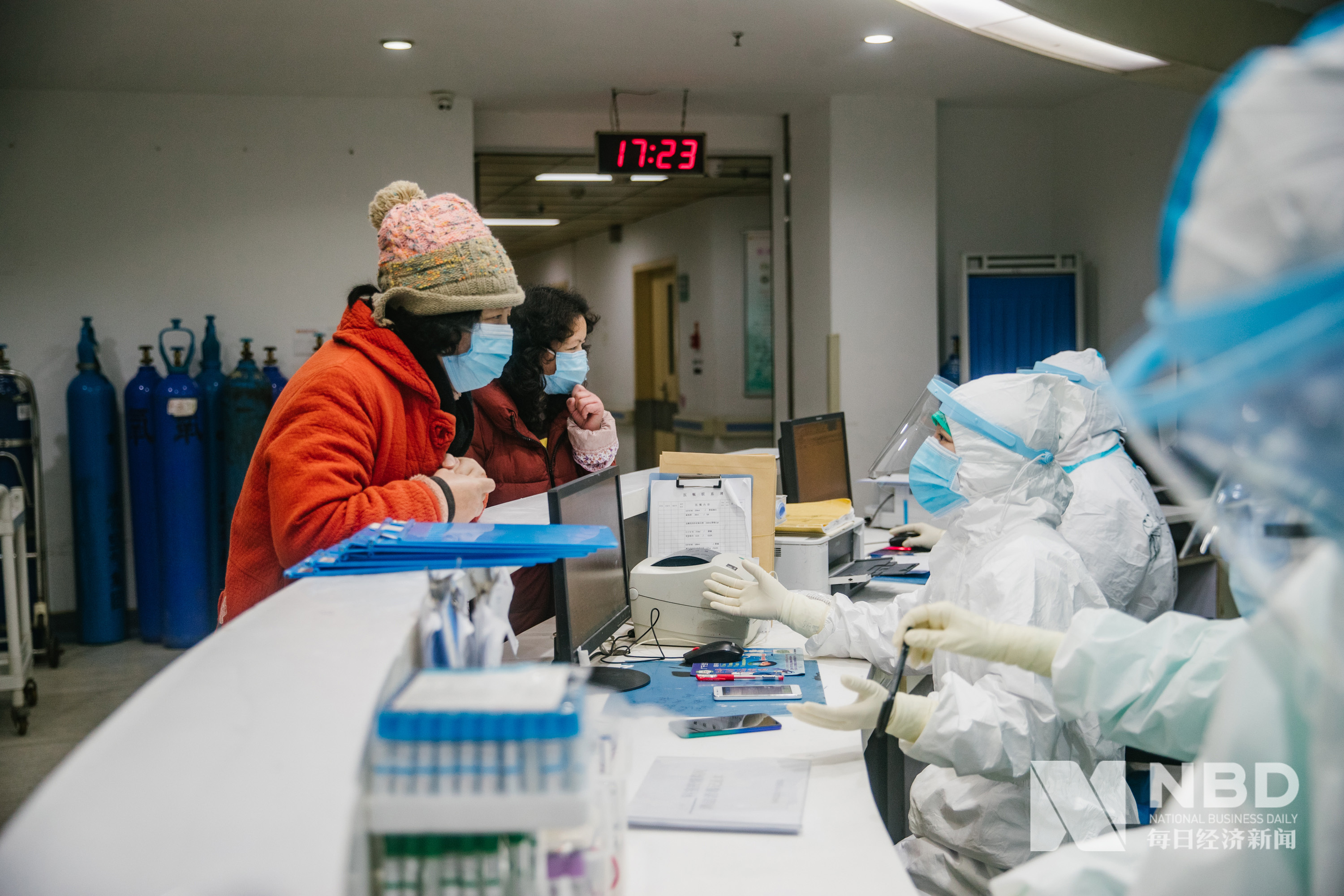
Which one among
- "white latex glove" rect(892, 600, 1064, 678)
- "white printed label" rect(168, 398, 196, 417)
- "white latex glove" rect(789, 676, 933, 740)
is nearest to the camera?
"white latex glove" rect(892, 600, 1064, 678)

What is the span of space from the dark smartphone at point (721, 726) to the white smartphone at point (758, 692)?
116 millimetres

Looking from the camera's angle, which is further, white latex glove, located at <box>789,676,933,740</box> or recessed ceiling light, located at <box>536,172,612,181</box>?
recessed ceiling light, located at <box>536,172,612,181</box>

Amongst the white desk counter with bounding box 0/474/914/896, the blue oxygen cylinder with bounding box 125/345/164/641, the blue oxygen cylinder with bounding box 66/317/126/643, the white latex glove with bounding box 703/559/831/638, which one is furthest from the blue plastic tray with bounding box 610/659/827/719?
the blue oxygen cylinder with bounding box 66/317/126/643

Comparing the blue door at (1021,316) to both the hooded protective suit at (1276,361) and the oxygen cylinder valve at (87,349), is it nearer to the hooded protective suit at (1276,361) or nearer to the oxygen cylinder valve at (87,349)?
the oxygen cylinder valve at (87,349)

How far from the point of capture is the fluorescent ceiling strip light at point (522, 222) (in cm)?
937

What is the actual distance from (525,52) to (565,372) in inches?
93.5

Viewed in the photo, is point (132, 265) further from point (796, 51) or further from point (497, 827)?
point (497, 827)

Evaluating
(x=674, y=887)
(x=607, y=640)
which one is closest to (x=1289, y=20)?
(x=607, y=640)

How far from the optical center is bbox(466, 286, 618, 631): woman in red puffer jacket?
2.48 meters

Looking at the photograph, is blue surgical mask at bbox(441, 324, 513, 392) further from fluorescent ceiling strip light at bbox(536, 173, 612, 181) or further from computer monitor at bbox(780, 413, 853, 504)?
fluorescent ceiling strip light at bbox(536, 173, 612, 181)

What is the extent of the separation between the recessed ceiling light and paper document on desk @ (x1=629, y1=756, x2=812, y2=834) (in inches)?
195

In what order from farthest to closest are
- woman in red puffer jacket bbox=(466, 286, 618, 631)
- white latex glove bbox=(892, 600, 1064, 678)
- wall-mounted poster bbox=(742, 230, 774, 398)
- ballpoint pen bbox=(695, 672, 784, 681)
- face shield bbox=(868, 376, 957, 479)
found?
wall-mounted poster bbox=(742, 230, 774, 398) < face shield bbox=(868, 376, 957, 479) < woman in red puffer jacket bbox=(466, 286, 618, 631) < ballpoint pen bbox=(695, 672, 784, 681) < white latex glove bbox=(892, 600, 1064, 678)

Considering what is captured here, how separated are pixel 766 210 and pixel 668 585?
21.1ft

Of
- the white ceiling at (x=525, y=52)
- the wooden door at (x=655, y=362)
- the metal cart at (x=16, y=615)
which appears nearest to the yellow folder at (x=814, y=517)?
the white ceiling at (x=525, y=52)
